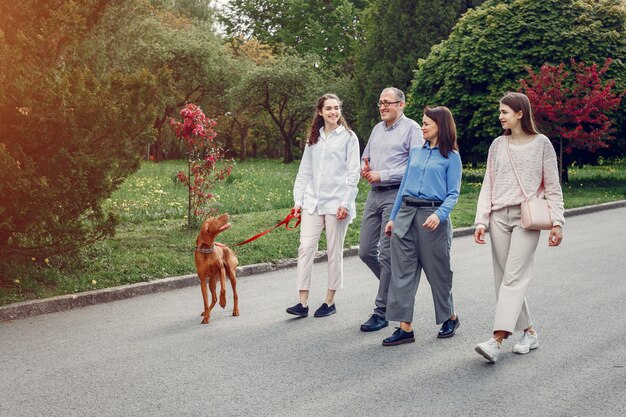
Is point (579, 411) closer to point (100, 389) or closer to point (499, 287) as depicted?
point (499, 287)

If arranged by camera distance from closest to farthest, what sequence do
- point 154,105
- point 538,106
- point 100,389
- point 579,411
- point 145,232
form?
point 579,411 < point 100,389 < point 154,105 < point 145,232 < point 538,106

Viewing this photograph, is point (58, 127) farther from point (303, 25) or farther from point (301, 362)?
point (303, 25)

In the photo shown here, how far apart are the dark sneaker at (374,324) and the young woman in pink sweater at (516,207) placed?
1.22 m

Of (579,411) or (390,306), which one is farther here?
(390,306)

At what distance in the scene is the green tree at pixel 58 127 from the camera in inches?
286

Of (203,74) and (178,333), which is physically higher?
(203,74)

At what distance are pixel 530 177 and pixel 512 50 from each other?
63.2ft

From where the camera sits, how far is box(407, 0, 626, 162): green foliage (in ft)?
76.8

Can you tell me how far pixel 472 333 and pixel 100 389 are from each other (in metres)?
3.16

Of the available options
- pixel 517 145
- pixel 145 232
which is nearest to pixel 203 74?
pixel 145 232

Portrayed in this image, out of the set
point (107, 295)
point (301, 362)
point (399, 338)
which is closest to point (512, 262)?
point (399, 338)

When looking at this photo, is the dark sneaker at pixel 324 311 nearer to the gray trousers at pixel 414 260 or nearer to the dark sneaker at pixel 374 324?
the dark sneaker at pixel 374 324

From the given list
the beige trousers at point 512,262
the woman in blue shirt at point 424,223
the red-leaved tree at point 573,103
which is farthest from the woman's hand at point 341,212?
the red-leaved tree at point 573,103

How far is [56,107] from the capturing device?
7.33m
